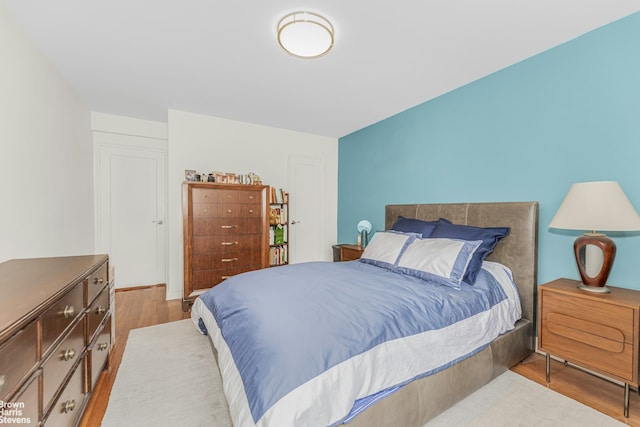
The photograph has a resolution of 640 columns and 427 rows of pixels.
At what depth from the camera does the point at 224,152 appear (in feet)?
12.6

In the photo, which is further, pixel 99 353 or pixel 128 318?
pixel 128 318

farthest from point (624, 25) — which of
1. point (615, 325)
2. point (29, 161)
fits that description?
point (29, 161)

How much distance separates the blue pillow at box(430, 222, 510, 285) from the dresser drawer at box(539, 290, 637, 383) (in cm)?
44

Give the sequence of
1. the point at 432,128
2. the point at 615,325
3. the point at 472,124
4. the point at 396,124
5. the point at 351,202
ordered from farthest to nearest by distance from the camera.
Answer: the point at 351,202
the point at 396,124
the point at 432,128
the point at 472,124
the point at 615,325

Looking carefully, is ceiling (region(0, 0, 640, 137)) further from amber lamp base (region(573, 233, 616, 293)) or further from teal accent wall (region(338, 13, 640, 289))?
amber lamp base (region(573, 233, 616, 293))

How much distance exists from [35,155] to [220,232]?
67.7 inches

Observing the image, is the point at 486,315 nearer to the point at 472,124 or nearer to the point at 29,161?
the point at 472,124

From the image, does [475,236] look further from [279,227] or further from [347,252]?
[279,227]

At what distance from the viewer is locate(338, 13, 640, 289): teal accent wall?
1.86m

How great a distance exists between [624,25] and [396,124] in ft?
6.72

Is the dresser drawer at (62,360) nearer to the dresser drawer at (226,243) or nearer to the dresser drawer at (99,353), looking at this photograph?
the dresser drawer at (99,353)

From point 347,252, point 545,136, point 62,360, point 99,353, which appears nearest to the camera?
point 62,360

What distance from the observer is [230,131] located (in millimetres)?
3863

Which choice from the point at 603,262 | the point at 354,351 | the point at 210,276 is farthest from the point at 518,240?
the point at 210,276
